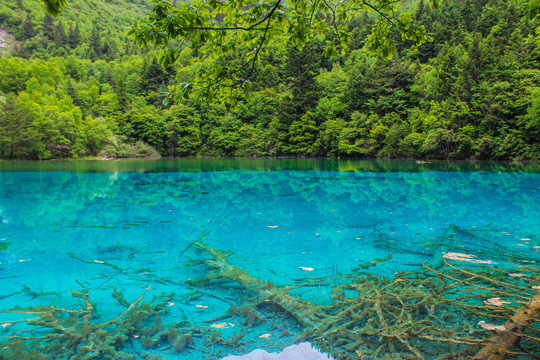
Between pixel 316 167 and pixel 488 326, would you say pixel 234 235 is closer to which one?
pixel 488 326

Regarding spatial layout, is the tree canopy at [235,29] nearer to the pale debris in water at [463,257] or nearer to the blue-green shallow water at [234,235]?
the blue-green shallow water at [234,235]

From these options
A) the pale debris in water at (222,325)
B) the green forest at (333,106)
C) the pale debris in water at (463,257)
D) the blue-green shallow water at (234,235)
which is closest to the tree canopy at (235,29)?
the pale debris in water at (222,325)

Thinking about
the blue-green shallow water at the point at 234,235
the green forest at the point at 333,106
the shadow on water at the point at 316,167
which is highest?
the green forest at the point at 333,106

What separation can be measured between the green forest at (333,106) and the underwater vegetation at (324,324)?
18606 mm

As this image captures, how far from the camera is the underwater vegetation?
2.34m

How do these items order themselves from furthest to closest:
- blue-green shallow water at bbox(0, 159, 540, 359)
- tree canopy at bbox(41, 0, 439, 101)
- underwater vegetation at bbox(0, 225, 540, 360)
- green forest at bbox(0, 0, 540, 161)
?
green forest at bbox(0, 0, 540, 161) → blue-green shallow water at bbox(0, 159, 540, 359) → tree canopy at bbox(41, 0, 439, 101) → underwater vegetation at bbox(0, 225, 540, 360)

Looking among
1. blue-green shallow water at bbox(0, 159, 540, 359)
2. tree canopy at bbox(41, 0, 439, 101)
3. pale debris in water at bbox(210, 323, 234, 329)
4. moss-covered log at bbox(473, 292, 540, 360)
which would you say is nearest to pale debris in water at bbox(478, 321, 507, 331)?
moss-covered log at bbox(473, 292, 540, 360)

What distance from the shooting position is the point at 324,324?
2.70m

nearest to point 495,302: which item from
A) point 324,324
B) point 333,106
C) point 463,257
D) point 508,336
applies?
point 508,336

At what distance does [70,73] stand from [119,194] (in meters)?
76.7

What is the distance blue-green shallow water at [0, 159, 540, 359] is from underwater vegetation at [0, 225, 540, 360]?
0.13m

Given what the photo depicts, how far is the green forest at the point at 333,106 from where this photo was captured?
2844 centimetres

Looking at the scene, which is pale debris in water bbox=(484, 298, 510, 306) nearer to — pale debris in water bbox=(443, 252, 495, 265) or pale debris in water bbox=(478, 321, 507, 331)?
pale debris in water bbox=(478, 321, 507, 331)

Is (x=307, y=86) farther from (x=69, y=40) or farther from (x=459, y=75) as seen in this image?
(x=69, y=40)
